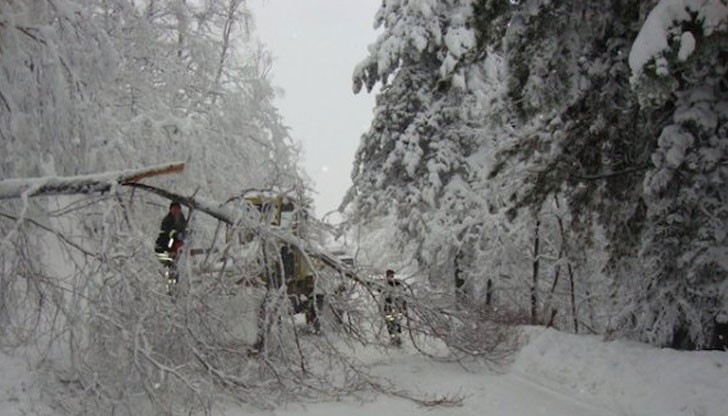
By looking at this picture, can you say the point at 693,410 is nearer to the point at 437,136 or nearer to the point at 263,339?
the point at 263,339

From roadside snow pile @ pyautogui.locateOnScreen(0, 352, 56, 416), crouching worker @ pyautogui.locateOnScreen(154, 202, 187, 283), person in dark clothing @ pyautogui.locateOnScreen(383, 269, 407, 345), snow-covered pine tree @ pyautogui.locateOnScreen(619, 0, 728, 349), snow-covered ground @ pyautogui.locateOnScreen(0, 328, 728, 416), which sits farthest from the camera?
person in dark clothing @ pyautogui.locateOnScreen(383, 269, 407, 345)

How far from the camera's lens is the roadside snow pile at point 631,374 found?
6926 mm

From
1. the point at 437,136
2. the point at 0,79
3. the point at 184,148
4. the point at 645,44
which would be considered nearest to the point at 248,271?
the point at 0,79

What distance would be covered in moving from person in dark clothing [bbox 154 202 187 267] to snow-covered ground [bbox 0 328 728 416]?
1.86m

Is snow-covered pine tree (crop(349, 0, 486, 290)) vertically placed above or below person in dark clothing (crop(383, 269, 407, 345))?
above

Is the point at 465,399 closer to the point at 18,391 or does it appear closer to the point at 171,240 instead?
the point at 171,240

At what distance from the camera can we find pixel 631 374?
25.8ft

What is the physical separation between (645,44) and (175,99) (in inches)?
547

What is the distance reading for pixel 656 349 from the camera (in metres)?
8.23

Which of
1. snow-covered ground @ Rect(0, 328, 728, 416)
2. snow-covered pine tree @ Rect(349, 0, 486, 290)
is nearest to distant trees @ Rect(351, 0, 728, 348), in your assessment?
snow-covered ground @ Rect(0, 328, 728, 416)

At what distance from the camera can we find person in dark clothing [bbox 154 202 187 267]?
314 inches

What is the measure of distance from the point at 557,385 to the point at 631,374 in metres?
1.13

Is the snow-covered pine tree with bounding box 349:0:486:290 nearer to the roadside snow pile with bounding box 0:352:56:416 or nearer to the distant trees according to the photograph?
the distant trees

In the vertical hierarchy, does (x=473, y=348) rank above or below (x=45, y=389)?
above
